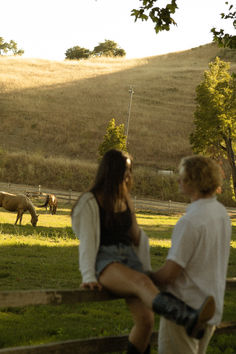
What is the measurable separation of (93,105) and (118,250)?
239ft

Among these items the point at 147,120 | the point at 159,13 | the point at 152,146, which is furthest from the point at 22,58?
the point at 159,13

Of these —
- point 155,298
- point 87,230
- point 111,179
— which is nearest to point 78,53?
point 111,179

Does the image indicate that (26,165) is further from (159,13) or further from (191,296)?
(191,296)

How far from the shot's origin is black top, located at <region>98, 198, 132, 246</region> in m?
3.48

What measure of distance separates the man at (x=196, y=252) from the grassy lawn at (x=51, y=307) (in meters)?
2.81

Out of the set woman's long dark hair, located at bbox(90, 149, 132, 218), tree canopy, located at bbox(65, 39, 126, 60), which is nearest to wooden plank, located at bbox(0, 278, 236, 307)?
woman's long dark hair, located at bbox(90, 149, 132, 218)

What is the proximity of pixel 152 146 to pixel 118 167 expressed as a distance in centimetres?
5780

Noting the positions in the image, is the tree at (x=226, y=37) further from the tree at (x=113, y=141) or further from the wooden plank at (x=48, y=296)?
the tree at (x=113, y=141)

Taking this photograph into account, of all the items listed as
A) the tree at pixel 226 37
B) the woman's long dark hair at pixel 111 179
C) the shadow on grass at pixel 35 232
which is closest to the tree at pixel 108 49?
the shadow on grass at pixel 35 232

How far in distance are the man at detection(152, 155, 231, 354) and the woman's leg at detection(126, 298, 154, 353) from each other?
0.12 meters

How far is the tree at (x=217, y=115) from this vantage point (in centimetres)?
3362

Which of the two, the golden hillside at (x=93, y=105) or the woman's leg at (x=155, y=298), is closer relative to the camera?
the woman's leg at (x=155, y=298)

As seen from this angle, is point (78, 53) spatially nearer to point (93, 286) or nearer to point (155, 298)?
point (93, 286)

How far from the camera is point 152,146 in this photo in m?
61.1
